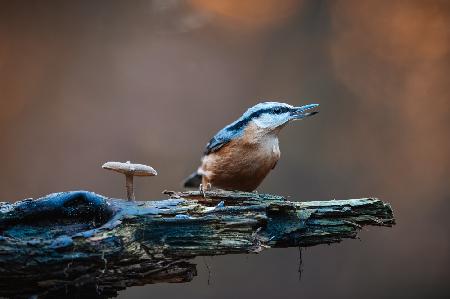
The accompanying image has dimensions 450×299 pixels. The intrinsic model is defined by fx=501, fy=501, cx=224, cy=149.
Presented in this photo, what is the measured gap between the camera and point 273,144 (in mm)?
3174

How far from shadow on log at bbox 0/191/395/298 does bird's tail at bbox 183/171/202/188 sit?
3.75 feet

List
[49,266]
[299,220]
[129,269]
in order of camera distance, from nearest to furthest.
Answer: [49,266] < [129,269] < [299,220]

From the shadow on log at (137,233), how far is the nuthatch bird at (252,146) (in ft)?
1.83

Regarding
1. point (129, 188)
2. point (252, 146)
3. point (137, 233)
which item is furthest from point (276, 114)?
point (137, 233)

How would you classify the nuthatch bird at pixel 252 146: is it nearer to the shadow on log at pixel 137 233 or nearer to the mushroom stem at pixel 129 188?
the shadow on log at pixel 137 233

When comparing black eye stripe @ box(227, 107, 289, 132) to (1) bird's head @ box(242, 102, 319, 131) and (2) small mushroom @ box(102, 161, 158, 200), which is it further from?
(2) small mushroom @ box(102, 161, 158, 200)

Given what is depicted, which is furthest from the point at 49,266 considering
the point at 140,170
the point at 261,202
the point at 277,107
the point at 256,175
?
the point at 277,107

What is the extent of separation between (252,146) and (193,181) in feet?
2.71

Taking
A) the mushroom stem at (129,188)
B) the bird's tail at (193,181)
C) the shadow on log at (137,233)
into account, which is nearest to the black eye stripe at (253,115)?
the bird's tail at (193,181)

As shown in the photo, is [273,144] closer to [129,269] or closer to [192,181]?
[192,181]

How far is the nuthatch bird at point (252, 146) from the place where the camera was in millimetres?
3107

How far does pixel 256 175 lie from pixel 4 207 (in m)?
1.50

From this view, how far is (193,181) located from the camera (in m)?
3.78

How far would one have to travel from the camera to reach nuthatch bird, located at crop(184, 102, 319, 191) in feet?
10.2
